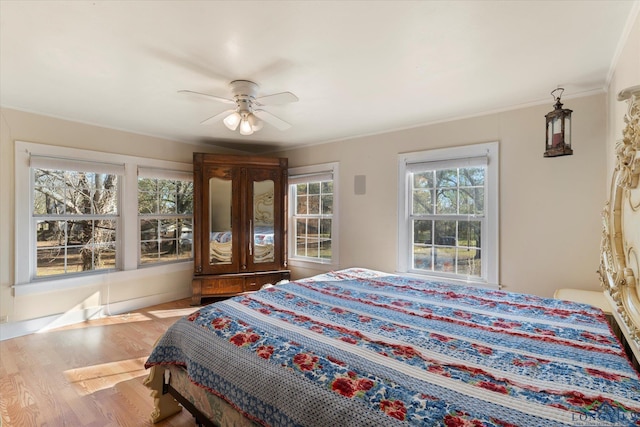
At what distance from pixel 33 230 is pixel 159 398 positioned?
2.58 metres

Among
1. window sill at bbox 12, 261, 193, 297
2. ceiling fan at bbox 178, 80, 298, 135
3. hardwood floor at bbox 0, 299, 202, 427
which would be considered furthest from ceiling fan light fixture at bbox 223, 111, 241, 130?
window sill at bbox 12, 261, 193, 297

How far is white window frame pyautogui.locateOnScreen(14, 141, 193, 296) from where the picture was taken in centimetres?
305

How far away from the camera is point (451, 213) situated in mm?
3305

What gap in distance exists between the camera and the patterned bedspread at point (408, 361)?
0.91 meters

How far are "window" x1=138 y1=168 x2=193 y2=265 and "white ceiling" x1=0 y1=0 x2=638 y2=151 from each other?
4.03 ft

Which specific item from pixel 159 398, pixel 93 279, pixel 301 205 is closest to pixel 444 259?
pixel 301 205

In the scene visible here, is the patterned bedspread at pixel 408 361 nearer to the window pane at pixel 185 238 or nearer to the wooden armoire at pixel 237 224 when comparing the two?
the wooden armoire at pixel 237 224

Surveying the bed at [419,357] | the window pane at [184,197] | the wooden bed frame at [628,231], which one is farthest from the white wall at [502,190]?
the bed at [419,357]

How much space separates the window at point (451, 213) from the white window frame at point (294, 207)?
93 centimetres

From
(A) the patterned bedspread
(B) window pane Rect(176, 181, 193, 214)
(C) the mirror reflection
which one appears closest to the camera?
(A) the patterned bedspread

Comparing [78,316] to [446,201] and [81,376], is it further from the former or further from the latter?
[446,201]

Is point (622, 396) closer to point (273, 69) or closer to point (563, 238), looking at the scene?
point (563, 238)

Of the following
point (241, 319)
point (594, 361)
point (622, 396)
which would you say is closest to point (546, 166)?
point (594, 361)

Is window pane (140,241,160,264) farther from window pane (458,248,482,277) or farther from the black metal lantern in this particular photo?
the black metal lantern
